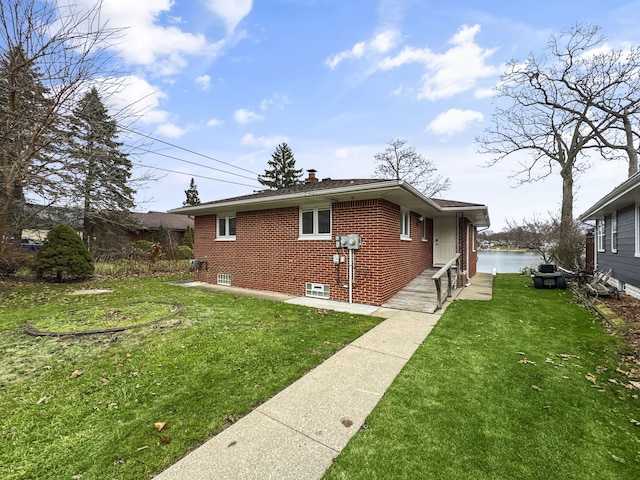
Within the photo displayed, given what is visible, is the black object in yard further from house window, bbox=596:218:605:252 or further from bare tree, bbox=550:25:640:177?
bare tree, bbox=550:25:640:177

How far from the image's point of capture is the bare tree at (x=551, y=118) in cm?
1580

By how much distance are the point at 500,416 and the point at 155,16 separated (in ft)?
32.4

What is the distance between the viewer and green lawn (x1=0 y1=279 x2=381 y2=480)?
2.16 m

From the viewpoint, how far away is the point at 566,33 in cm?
1538

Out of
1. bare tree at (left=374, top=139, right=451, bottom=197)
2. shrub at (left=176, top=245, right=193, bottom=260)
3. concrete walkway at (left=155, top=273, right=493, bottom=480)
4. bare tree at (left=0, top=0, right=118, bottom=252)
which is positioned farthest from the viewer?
bare tree at (left=374, top=139, right=451, bottom=197)

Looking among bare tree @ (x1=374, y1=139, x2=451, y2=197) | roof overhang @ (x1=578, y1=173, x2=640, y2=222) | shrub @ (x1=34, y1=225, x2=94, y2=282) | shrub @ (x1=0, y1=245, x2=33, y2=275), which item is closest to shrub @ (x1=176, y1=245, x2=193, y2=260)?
shrub @ (x1=34, y1=225, x2=94, y2=282)

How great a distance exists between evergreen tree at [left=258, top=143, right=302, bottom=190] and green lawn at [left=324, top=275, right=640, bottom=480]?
112 feet

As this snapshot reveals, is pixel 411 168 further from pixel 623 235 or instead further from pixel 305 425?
pixel 305 425

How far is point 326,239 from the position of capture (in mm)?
8031

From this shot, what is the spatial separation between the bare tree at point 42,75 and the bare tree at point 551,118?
64.6 ft

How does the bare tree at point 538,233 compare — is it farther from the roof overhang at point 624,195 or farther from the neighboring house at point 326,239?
the neighboring house at point 326,239

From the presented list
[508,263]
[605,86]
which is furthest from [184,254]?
[605,86]

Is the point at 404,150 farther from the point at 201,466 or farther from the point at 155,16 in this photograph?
the point at 201,466

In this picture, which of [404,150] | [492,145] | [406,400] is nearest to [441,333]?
[406,400]
